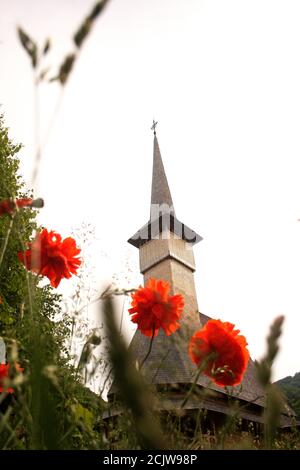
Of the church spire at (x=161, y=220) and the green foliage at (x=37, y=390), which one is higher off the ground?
the church spire at (x=161, y=220)

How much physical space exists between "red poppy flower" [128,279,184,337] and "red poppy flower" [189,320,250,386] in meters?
0.16

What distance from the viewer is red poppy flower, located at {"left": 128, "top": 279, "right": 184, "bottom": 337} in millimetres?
1358

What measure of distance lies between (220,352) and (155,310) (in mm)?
292

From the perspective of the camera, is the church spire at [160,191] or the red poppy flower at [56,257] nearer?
the red poppy flower at [56,257]

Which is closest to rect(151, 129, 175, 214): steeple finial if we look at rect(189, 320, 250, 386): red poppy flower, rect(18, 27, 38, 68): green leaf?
rect(189, 320, 250, 386): red poppy flower

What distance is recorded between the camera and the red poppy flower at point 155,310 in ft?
4.45

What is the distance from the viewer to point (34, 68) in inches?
32.8

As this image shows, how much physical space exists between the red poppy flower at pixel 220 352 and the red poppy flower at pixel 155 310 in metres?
0.16

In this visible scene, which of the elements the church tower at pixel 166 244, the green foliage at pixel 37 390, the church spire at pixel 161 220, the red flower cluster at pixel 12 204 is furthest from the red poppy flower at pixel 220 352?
the church spire at pixel 161 220

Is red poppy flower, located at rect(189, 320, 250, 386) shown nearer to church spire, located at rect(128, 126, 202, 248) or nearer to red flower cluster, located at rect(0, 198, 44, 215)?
Answer: red flower cluster, located at rect(0, 198, 44, 215)

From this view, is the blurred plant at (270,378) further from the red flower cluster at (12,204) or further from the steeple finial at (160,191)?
the steeple finial at (160,191)

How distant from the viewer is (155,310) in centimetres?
140

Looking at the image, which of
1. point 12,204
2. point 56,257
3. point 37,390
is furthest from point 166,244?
point 37,390

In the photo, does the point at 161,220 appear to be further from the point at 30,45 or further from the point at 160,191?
the point at 30,45
